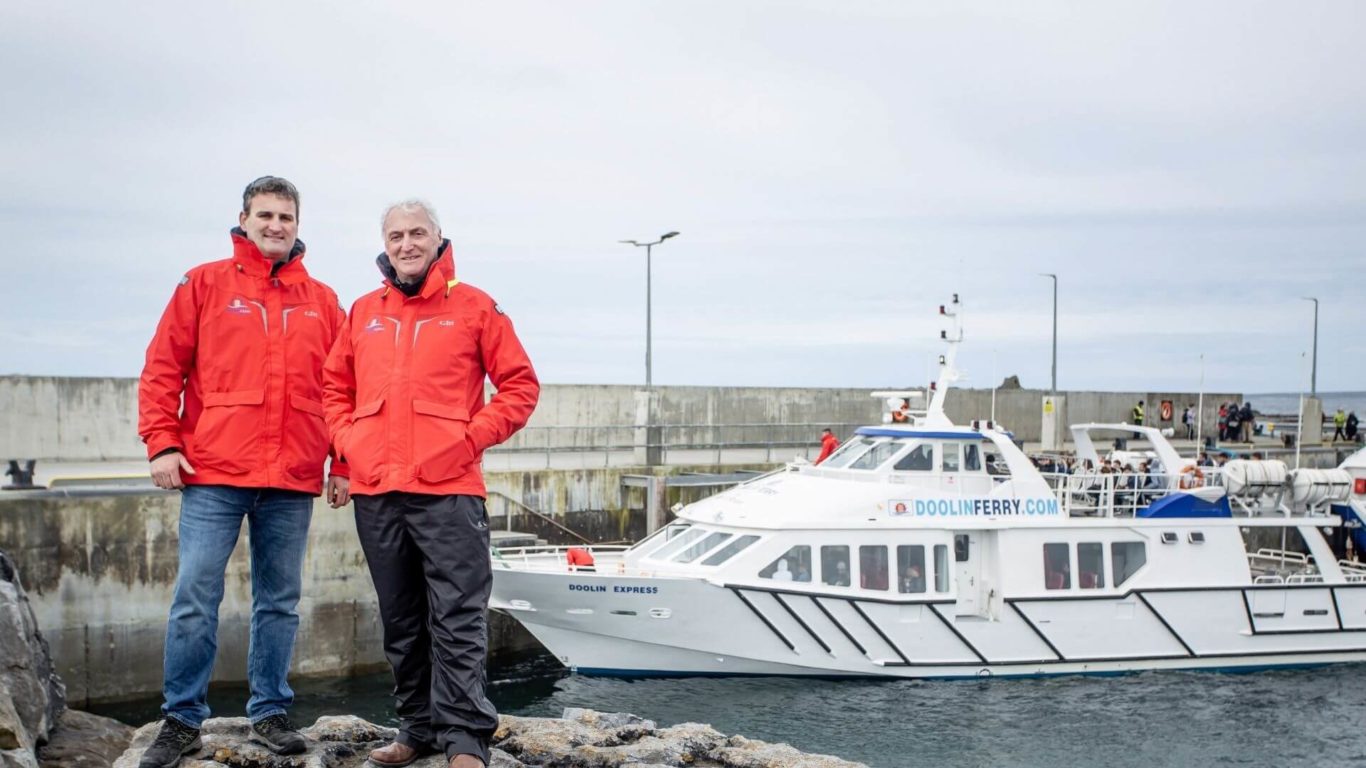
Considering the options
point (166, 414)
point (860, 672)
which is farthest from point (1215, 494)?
point (166, 414)

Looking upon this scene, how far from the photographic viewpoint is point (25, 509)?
1438cm

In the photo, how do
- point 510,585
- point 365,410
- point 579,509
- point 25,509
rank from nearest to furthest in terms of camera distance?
point 365,410, point 25,509, point 510,585, point 579,509

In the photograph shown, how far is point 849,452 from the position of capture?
18031mm

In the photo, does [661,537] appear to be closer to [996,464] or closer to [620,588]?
[620,588]

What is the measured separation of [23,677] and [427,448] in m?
3.02

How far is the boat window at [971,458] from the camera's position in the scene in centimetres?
1762

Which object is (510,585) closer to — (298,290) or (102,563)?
(102,563)

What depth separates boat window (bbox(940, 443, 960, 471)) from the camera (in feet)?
57.5

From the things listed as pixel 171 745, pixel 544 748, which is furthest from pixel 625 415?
pixel 171 745

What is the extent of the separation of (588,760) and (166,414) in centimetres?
234

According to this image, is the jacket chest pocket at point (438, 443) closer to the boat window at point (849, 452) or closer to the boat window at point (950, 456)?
the boat window at point (849, 452)

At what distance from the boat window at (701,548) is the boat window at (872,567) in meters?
1.86

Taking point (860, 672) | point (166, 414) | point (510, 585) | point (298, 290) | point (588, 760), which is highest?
point (298, 290)

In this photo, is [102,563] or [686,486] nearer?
[102,563]
